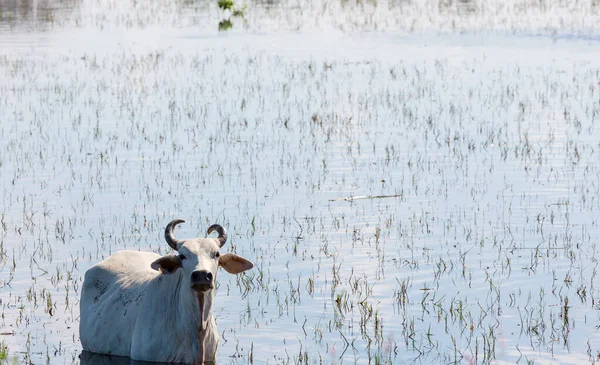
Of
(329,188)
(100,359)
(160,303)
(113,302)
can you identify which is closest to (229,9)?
(329,188)

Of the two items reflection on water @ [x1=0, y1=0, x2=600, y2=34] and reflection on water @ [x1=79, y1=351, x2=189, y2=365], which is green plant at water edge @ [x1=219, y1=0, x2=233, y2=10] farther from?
reflection on water @ [x1=79, y1=351, x2=189, y2=365]

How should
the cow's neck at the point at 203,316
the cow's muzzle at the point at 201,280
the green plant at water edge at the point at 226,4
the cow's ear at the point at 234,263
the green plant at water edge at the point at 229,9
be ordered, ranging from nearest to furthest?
the cow's muzzle at the point at 201,280, the cow's neck at the point at 203,316, the cow's ear at the point at 234,263, the green plant at water edge at the point at 229,9, the green plant at water edge at the point at 226,4

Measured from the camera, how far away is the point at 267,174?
1595cm

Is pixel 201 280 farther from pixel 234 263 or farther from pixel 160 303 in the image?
pixel 160 303

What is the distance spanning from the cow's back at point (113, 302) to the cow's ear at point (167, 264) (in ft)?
2.41

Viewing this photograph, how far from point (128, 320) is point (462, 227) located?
4998mm

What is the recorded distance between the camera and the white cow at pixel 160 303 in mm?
8305

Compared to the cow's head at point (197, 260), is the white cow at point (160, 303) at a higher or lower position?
lower

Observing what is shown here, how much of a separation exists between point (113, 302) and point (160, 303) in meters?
0.75

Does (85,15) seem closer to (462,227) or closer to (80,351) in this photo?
(462,227)

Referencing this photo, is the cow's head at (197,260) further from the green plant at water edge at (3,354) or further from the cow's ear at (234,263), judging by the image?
the green plant at water edge at (3,354)

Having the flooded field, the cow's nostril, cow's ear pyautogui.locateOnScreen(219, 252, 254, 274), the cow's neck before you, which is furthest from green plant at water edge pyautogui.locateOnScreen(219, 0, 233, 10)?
the cow's nostril

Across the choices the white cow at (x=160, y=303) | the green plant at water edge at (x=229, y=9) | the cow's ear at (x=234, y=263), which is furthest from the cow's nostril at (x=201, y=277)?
the green plant at water edge at (x=229, y=9)

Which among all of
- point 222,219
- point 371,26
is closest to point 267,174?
point 222,219
